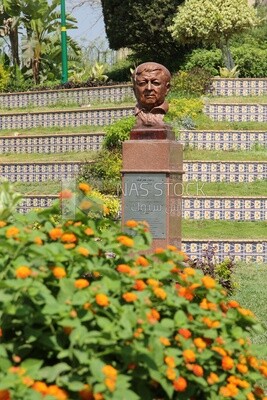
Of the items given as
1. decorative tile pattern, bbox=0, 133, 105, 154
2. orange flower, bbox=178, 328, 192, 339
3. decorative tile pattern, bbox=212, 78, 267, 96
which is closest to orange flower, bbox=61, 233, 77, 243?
orange flower, bbox=178, 328, 192, 339

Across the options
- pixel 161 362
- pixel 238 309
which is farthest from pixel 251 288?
pixel 161 362

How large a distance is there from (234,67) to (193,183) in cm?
564

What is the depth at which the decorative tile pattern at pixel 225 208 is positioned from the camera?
447 inches

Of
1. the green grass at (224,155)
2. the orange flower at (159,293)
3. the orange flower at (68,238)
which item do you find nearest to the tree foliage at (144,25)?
the green grass at (224,155)

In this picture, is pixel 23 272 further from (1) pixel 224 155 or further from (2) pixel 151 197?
(1) pixel 224 155

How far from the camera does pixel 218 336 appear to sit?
11.8 ft

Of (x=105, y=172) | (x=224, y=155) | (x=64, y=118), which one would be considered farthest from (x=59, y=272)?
(x=64, y=118)

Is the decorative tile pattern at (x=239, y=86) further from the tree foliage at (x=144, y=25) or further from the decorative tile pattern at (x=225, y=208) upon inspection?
the decorative tile pattern at (x=225, y=208)

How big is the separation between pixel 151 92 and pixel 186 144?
552cm

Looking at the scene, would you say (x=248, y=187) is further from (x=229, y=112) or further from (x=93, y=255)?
(x=93, y=255)

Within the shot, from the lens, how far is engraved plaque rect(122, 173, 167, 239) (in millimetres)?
8148

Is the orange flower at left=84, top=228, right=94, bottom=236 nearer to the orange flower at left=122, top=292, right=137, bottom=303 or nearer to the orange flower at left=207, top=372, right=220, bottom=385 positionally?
the orange flower at left=122, top=292, right=137, bottom=303

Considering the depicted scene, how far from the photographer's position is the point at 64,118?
55.2 ft

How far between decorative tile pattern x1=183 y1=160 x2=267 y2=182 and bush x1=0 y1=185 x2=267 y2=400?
29.2 feet
